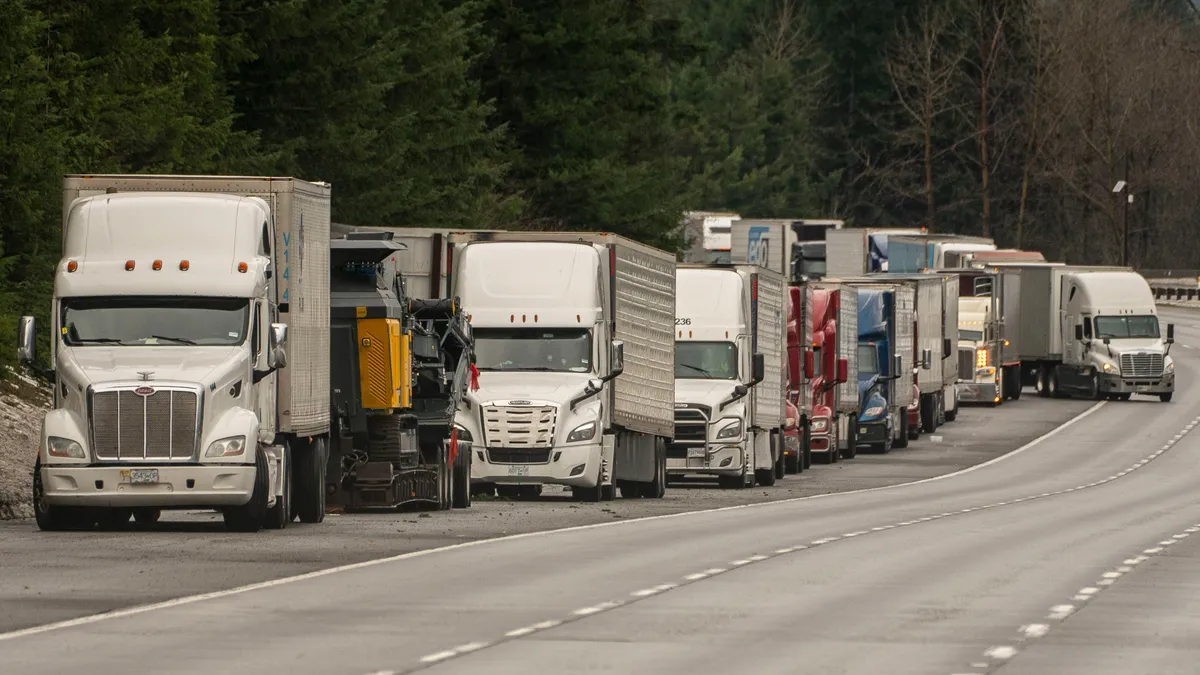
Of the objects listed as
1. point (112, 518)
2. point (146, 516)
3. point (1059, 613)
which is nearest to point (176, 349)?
point (112, 518)

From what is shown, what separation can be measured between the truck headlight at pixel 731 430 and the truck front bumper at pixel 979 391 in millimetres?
39136

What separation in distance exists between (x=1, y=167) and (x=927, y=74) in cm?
10541

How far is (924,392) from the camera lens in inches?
2571

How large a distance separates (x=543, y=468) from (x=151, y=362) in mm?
8986

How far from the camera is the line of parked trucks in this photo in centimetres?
2409

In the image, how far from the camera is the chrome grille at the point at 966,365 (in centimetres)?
7675

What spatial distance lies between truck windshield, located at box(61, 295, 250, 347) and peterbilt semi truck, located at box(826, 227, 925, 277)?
66.9 meters

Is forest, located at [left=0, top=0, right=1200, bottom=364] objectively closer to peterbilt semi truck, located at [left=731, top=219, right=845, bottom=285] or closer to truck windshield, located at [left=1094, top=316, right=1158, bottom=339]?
peterbilt semi truck, located at [left=731, top=219, right=845, bottom=285]

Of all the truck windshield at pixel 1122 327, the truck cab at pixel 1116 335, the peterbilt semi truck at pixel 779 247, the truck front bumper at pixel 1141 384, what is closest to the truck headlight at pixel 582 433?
the truck cab at pixel 1116 335

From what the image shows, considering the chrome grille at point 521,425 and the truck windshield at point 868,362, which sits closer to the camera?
the chrome grille at point 521,425

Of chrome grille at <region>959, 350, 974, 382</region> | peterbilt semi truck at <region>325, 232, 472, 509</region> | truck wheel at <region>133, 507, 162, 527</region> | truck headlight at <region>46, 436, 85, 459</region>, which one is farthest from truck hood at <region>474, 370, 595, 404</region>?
chrome grille at <region>959, 350, 974, 382</region>

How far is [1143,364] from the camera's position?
7719cm

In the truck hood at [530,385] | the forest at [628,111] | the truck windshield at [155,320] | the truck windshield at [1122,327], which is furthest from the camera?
the truck windshield at [1122,327]

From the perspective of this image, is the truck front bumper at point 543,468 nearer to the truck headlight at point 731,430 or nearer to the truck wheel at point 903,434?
the truck headlight at point 731,430
